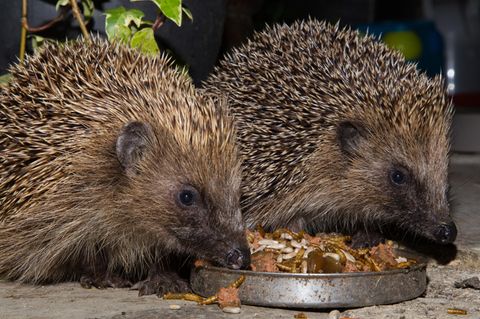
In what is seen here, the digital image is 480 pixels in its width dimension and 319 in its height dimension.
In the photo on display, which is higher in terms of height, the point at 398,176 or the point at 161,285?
the point at 398,176

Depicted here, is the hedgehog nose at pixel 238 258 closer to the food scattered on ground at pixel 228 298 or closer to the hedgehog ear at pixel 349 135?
the food scattered on ground at pixel 228 298

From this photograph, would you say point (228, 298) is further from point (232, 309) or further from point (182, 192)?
point (182, 192)

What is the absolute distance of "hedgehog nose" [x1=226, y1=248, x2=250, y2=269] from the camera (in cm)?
291

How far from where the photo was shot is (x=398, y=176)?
3.60 meters

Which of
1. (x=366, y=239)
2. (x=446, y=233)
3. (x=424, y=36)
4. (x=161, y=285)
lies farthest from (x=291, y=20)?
(x=161, y=285)

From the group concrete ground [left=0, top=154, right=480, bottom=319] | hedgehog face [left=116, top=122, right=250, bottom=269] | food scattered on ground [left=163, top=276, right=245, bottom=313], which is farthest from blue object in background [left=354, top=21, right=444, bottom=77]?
food scattered on ground [left=163, top=276, right=245, bottom=313]

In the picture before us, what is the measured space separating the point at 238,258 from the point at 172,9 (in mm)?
1122

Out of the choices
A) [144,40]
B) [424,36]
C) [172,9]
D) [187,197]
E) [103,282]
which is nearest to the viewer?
[187,197]

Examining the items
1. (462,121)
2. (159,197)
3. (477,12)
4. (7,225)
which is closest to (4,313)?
(7,225)

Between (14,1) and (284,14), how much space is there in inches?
149

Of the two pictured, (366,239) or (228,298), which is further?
(366,239)

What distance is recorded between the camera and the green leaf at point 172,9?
3.57 meters

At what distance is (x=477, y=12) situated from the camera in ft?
29.2

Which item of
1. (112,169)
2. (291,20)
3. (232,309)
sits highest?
(291,20)
